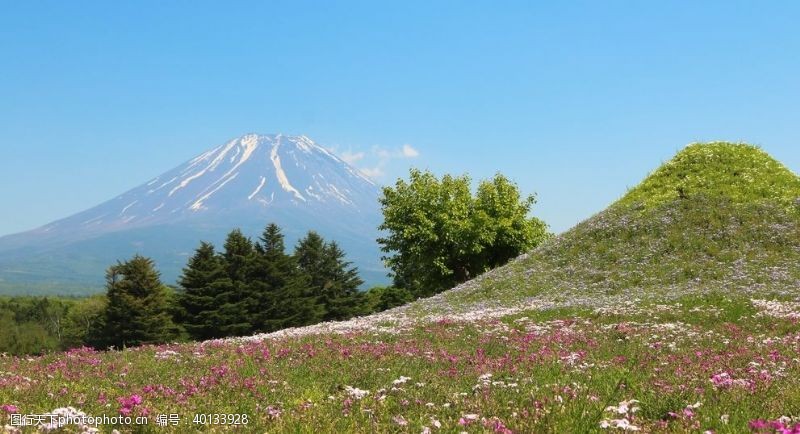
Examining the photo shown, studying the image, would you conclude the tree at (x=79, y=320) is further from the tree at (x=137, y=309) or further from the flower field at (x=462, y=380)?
the flower field at (x=462, y=380)

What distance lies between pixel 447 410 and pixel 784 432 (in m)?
4.14

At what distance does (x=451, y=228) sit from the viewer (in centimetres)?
5934

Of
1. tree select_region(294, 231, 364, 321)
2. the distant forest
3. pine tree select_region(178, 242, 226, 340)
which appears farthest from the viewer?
tree select_region(294, 231, 364, 321)

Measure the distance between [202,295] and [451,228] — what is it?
105ft

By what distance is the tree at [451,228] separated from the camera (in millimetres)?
60438

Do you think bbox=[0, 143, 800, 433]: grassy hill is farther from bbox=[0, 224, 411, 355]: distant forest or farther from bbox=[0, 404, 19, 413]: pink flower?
bbox=[0, 224, 411, 355]: distant forest

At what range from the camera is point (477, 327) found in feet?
75.6

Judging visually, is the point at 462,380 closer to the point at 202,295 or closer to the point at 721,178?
the point at 721,178

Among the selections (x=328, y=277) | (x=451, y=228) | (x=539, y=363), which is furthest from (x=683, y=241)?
(x=328, y=277)

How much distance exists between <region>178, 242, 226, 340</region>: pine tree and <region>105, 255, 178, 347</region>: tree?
224 centimetres

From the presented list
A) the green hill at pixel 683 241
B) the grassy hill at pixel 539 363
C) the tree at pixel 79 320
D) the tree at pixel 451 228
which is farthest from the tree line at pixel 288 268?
the tree at pixel 79 320

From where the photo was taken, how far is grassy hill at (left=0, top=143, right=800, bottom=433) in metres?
7.73

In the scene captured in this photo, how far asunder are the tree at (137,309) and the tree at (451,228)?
88.0 feet

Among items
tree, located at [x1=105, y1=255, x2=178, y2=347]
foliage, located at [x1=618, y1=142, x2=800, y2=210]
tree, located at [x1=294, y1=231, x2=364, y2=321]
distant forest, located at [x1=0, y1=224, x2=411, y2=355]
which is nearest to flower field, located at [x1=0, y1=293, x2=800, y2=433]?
foliage, located at [x1=618, y1=142, x2=800, y2=210]
